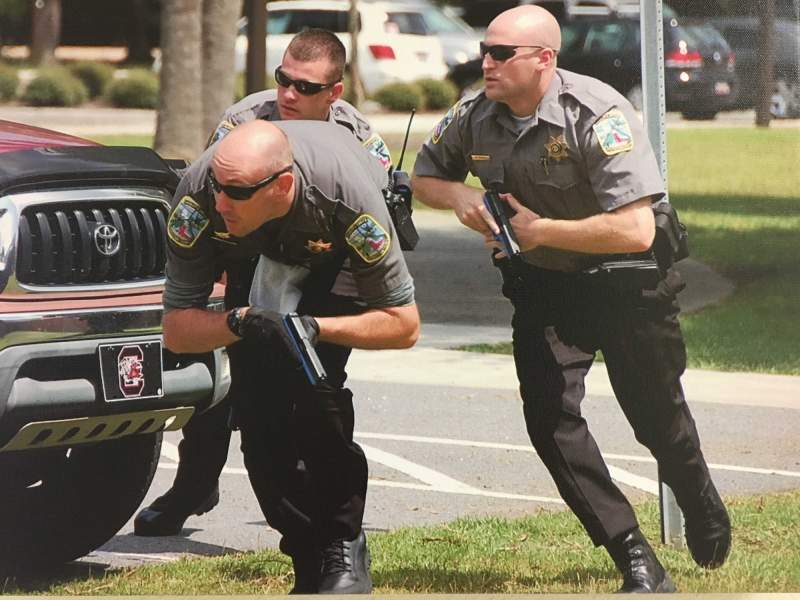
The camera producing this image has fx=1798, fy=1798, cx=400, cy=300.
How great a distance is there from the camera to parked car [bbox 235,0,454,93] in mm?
32200

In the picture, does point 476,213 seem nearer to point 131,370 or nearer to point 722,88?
point 131,370

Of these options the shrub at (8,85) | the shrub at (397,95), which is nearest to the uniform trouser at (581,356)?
the shrub at (8,85)

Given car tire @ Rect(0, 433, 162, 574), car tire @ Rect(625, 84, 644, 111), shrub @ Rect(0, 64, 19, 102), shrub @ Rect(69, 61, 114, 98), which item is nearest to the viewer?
car tire @ Rect(0, 433, 162, 574)

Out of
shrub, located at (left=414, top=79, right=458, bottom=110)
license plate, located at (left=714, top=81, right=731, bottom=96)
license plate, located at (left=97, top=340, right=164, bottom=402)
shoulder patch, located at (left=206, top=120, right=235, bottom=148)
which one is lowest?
shrub, located at (left=414, top=79, right=458, bottom=110)

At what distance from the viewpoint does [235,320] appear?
4.77m

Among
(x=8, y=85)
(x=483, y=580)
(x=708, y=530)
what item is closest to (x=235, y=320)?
(x=483, y=580)

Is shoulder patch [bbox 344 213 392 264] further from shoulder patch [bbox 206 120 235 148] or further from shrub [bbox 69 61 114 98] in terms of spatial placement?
shrub [bbox 69 61 114 98]

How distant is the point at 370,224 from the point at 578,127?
2.35 feet

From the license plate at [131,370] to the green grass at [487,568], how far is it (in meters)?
0.69

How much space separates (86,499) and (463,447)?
2.60 m

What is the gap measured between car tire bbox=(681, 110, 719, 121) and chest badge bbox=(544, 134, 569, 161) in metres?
1.72

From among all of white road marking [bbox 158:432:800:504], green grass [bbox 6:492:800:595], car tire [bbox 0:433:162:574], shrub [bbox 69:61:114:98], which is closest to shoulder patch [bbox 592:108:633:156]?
green grass [bbox 6:492:800:595]

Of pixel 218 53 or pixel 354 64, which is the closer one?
pixel 218 53

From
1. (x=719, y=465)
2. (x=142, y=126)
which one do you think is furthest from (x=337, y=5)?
(x=719, y=465)
